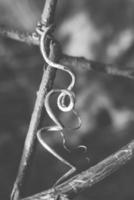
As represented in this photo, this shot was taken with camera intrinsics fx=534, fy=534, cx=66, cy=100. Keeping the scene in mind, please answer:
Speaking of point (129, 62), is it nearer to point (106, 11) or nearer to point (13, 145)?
point (106, 11)

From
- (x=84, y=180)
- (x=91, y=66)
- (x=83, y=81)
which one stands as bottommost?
(x=83, y=81)

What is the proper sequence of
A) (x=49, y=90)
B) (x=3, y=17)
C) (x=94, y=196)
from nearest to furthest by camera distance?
(x=49, y=90) → (x=94, y=196) → (x=3, y=17)

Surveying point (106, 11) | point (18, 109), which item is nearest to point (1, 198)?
point (18, 109)

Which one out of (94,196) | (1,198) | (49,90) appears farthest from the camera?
(94,196)

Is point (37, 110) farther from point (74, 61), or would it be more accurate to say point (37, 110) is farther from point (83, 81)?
point (83, 81)

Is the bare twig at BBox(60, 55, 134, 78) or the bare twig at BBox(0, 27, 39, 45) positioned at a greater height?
the bare twig at BBox(0, 27, 39, 45)

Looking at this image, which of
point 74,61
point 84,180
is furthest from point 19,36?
point 84,180

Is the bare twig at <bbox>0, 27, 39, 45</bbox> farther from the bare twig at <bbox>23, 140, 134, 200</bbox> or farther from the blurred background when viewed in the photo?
the blurred background

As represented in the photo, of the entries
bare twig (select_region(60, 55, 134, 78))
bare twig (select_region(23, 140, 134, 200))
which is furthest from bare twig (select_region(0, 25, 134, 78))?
bare twig (select_region(23, 140, 134, 200))

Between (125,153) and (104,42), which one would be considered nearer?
(125,153)
